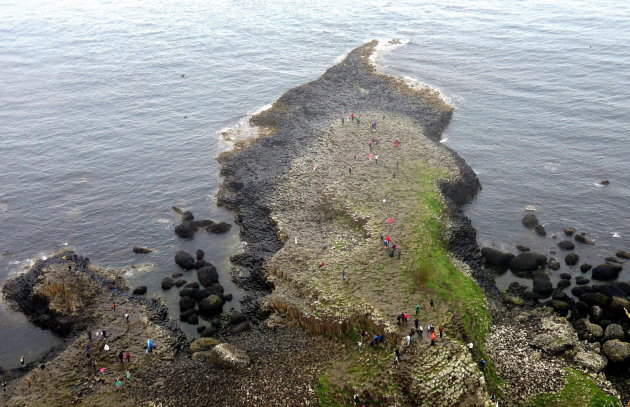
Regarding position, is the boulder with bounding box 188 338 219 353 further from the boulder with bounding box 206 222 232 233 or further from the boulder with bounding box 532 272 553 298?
the boulder with bounding box 532 272 553 298

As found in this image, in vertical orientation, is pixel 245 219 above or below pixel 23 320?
above

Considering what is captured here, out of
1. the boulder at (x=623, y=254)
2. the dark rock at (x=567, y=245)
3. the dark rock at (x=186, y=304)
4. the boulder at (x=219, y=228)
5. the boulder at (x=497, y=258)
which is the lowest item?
the dark rock at (x=186, y=304)

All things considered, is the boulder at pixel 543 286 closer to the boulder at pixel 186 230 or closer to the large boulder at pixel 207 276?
the large boulder at pixel 207 276

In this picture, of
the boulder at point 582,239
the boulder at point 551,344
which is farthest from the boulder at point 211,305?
the boulder at point 582,239

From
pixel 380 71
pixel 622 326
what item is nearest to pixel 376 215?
pixel 622 326

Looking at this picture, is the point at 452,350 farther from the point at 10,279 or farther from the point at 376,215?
the point at 10,279

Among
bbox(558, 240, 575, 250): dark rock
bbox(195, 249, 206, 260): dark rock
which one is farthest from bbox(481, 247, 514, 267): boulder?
bbox(195, 249, 206, 260): dark rock
